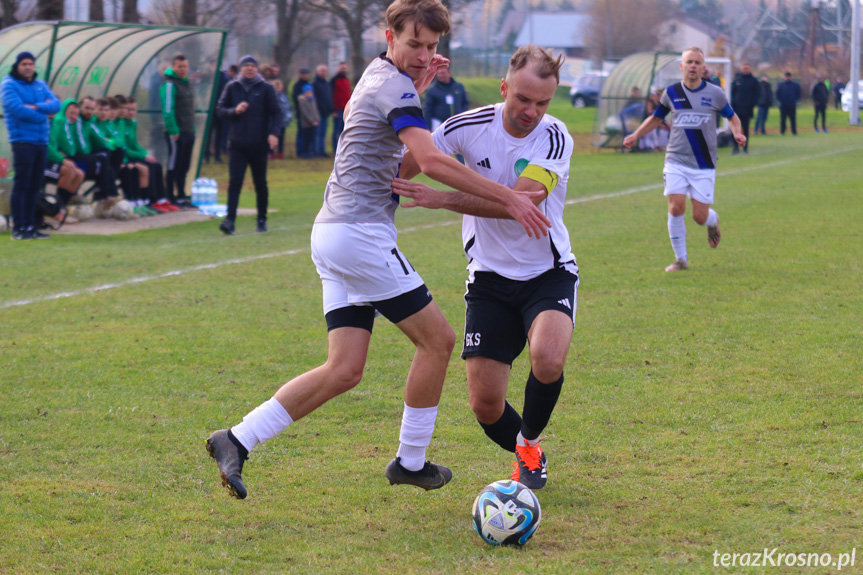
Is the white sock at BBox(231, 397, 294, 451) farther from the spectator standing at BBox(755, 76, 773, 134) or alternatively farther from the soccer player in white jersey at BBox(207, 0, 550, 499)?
the spectator standing at BBox(755, 76, 773, 134)

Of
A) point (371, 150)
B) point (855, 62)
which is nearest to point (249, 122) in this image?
point (371, 150)

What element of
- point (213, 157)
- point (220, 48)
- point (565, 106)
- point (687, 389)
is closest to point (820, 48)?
point (565, 106)

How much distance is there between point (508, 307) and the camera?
4410 millimetres

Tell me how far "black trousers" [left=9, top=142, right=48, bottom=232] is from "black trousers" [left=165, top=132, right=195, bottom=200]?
351cm

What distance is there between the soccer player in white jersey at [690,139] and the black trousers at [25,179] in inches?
285

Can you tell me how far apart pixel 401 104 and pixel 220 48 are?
1291 centimetres

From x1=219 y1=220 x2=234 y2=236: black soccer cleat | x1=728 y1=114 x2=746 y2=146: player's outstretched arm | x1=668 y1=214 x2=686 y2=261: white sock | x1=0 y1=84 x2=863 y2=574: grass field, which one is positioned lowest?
x1=0 y1=84 x2=863 y2=574: grass field

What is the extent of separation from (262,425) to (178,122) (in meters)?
12.3

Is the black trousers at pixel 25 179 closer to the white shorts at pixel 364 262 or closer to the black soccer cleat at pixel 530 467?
the white shorts at pixel 364 262

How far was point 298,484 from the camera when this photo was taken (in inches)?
169

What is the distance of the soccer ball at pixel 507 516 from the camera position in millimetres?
3609

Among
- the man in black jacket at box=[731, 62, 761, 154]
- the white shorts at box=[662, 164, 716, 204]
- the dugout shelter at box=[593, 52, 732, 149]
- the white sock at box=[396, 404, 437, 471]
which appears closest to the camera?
the white sock at box=[396, 404, 437, 471]

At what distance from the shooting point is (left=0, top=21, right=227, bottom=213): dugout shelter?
51.1ft

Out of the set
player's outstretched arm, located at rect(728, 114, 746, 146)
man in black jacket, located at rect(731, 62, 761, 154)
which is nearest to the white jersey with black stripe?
player's outstretched arm, located at rect(728, 114, 746, 146)
